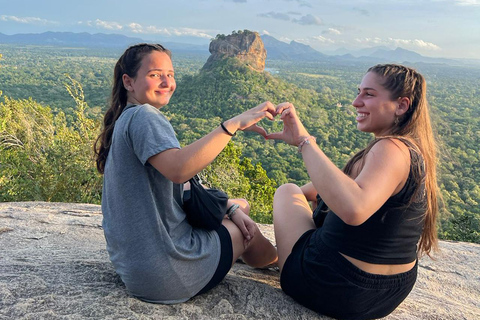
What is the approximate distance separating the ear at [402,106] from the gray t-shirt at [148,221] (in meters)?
1.19

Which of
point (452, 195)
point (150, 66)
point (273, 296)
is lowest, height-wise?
point (452, 195)

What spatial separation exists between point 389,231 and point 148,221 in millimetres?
1219

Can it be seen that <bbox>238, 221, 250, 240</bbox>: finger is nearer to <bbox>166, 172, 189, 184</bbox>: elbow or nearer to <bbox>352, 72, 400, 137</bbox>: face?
<bbox>166, 172, 189, 184</bbox>: elbow

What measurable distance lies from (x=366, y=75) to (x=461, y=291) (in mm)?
2360

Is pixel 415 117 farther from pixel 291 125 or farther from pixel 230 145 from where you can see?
pixel 230 145

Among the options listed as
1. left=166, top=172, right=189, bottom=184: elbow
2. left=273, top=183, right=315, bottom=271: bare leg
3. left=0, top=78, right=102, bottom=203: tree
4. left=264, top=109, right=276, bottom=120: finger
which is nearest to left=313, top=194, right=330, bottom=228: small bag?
left=273, top=183, right=315, bottom=271: bare leg

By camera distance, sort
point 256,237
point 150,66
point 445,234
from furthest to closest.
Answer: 1. point 445,234
2. point 256,237
3. point 150,66

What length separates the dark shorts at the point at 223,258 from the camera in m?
2.21

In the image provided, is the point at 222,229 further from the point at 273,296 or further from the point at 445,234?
the point at 445,234

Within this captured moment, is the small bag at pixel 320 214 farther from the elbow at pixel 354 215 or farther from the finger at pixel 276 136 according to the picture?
the elbow at pixel 354 215

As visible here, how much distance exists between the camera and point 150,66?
6.78 ft

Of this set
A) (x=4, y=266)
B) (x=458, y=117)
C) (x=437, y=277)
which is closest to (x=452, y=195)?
(x=437, y=277)

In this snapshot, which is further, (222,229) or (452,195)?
(452,195)

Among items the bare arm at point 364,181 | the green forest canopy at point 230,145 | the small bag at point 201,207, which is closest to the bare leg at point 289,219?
the small bag at point 201,207
